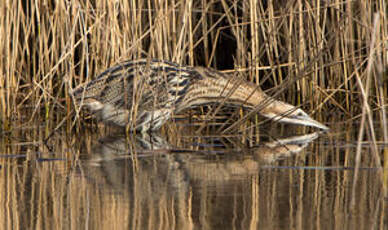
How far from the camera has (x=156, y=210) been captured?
106 inches

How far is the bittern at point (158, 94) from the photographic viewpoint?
494 cm

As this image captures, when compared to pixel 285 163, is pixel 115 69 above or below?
above

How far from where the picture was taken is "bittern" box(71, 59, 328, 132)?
494cm

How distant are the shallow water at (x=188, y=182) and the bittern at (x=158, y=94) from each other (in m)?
0.26

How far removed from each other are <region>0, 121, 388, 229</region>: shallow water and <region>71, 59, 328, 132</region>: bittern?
0.26m

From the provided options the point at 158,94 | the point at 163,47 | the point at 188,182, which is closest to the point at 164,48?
the point at 163,47

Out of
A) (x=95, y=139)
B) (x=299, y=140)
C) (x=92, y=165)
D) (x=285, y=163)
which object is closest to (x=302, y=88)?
(x=299, y=140)

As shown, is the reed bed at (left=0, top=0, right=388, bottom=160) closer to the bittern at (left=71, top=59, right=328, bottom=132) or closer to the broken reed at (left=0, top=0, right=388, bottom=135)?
the broken reed at (left=0, top=0, right=388, bottom=135)

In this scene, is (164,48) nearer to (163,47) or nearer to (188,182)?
(163,47)

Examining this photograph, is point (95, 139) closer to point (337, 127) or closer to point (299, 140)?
point (299, 140)

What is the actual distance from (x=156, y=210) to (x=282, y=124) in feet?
9.72

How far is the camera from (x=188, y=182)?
3225mm

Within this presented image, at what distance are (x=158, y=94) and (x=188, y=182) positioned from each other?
5.87ft

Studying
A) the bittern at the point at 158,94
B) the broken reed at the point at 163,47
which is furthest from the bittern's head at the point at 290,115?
the broken reed at the point at 163,47
